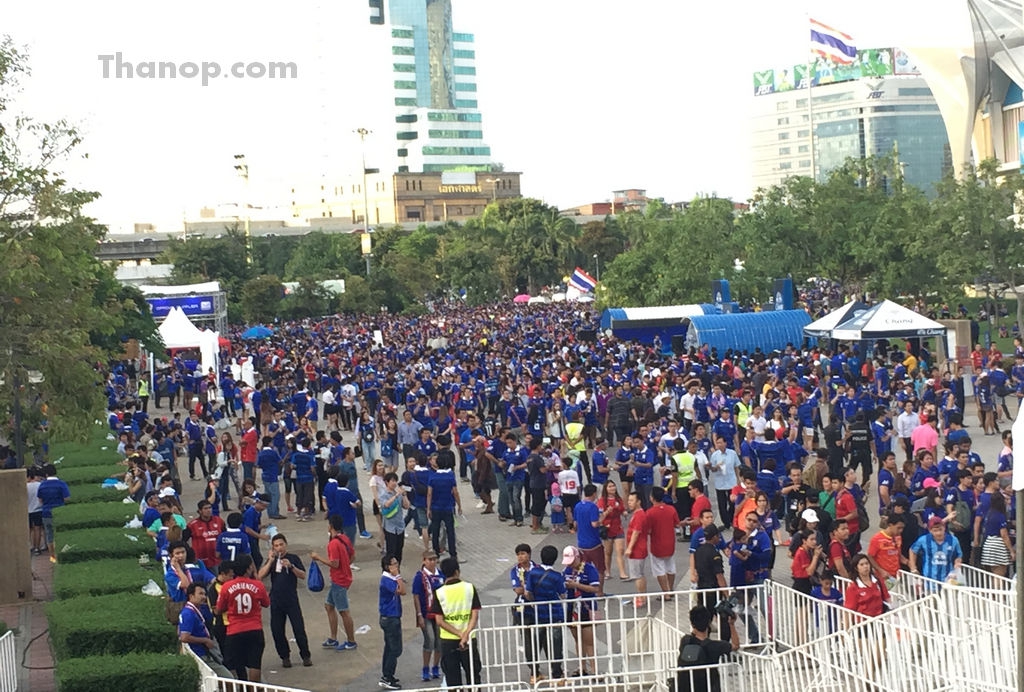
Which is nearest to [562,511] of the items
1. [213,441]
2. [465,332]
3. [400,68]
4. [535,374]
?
[213,441]

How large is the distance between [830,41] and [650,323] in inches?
2312

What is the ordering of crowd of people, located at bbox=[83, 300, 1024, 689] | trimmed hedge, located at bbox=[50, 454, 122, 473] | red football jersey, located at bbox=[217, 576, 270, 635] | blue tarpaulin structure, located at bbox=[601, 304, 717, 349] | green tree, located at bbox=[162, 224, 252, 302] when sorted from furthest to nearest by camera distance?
1. green tree, located at bbox=[162, 224, 252, 302]
2. blue tarpaulin structure, located at bbox=[601, 304, 717, 349]
3. trimmed hedge, located at bbox=[50, 454, 122, 473]
4. crowd of people, located at bbox=[83, 300, 1024, 689]
5. red football jersey, located at bbox=[217, 576, 270, 635]

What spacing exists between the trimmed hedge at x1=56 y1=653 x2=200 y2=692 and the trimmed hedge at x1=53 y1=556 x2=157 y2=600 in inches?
86.5

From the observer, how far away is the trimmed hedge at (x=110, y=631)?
1016 centimetres

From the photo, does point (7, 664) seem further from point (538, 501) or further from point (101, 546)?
point (538, 501)

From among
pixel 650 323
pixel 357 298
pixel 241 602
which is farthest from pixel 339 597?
pixel 357 298

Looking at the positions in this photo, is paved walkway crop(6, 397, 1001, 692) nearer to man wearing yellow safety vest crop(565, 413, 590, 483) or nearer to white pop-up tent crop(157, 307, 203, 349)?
man wearing yellow safety vest crop(565, 413, 590, 483)

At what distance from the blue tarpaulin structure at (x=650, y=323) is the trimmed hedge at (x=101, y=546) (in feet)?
97.9

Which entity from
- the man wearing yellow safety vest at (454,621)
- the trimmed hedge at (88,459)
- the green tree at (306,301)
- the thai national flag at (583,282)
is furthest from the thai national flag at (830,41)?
the man wearing yellow safety vest at (454,621)

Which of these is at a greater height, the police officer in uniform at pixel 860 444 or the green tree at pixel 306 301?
the green tree at pixel 306 301

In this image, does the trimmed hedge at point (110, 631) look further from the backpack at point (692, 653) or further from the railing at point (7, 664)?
the backpack at point (692, 653)

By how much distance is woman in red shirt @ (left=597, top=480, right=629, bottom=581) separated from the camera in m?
14.7

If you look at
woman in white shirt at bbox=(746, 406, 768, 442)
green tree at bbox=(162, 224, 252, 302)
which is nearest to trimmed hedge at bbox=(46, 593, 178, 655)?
woman in white shirt at bbox=(746, 406, 768, 442)

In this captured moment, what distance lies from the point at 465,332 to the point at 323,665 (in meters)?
44.6
